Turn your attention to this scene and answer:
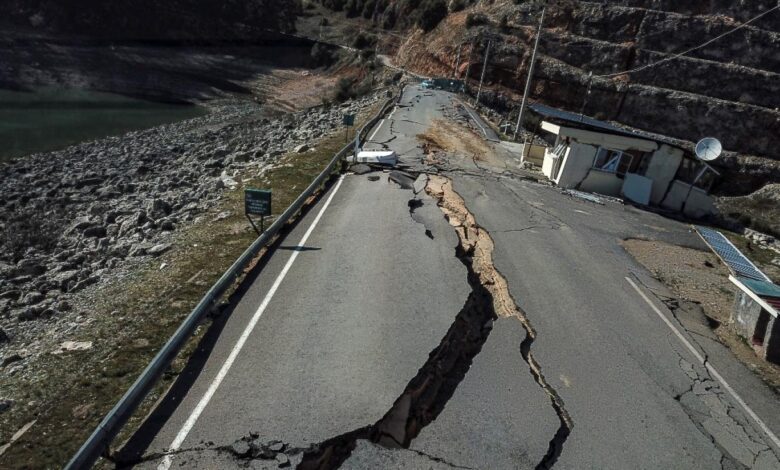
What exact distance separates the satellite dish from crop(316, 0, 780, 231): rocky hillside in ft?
111

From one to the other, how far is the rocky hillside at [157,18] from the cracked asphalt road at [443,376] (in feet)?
252

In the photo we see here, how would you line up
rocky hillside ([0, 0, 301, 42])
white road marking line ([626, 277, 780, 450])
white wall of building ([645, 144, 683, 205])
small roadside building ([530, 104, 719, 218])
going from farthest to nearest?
1. rocky hillside ([0, 0, 301, 42])
2. white wall of building ([645, 144, 683, 205])
3. small roadside building ([530, 104, 719, 218])
4. white road marking line ([626, 277, 780, 450])

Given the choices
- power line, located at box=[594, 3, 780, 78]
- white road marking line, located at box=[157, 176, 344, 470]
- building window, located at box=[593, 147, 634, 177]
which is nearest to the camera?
white road marking line, located at box=[157, 176, 344, 470]

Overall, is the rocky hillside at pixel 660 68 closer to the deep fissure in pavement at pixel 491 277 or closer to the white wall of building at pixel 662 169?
the white wall of building at pixel 662 169

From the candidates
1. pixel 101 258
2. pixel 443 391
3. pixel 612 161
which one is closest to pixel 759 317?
pixel 443 391

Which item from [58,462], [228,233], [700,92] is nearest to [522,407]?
[58,462]

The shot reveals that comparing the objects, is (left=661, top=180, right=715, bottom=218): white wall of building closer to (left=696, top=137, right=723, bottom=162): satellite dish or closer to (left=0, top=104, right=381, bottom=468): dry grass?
(left=696, top=137, right=723, bottom=162): satellite dish

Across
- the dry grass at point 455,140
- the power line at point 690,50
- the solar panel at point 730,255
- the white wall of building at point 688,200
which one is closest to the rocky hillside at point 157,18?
the power line at point 690,50

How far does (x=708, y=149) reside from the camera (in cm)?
1961

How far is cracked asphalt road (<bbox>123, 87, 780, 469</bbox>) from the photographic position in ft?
19.2

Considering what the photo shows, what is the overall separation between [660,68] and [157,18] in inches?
2878

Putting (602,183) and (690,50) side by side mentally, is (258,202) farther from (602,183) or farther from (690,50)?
(690,50)

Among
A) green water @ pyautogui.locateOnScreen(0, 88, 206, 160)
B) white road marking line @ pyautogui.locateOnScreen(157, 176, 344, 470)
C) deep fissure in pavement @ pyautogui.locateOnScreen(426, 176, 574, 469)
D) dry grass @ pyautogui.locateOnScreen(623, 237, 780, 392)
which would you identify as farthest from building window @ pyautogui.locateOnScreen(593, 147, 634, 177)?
green water @ pyautogui.locateOnScreen(0, 88, 206, 160)

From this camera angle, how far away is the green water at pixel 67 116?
3095 cm
